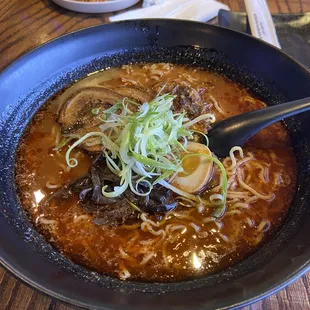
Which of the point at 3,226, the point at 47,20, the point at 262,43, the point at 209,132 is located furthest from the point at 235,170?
the point at 47,20

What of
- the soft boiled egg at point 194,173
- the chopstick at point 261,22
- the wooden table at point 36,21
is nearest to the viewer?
the soft boiled egg at point 194,173

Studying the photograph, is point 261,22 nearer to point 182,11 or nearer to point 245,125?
point 182,11

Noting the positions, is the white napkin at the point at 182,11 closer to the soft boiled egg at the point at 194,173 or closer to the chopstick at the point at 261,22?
the chopstick at the point at 261,22

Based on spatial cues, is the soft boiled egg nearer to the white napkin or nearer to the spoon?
the spoon

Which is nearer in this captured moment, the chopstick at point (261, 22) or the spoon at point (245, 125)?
the spoon at point (245, 125)

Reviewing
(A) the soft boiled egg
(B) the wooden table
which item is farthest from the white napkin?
(A) the soft boiled egg

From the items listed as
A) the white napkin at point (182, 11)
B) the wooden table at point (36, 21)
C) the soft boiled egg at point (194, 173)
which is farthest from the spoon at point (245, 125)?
the wooden table at point (36, 21)

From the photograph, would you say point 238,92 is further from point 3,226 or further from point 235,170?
point 3,226
